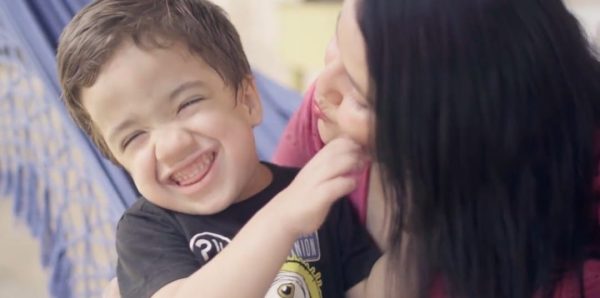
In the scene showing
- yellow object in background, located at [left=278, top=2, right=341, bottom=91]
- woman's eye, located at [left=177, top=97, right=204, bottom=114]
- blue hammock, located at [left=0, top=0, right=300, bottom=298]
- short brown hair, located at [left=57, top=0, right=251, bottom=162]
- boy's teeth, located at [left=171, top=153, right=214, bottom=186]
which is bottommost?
yellow object in background, located at [left=278, top=2, right=341, bottom=91]

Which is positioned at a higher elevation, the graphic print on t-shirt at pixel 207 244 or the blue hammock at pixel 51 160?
the graphic print on t-shirt at pixel 207 244

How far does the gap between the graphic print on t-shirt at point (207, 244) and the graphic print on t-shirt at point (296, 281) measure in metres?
0.06

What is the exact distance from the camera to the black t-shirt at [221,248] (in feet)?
2.28

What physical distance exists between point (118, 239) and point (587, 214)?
424 millimetres

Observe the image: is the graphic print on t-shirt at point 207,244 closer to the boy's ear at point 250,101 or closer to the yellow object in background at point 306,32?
the boy's ear at point 250,101

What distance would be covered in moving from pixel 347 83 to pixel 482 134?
11 cm

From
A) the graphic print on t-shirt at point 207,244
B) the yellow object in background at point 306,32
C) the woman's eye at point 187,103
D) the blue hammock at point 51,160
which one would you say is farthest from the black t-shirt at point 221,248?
the yellow object in background at point 306,32

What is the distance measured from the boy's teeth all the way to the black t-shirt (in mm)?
44

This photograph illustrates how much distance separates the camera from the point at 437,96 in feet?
1.83

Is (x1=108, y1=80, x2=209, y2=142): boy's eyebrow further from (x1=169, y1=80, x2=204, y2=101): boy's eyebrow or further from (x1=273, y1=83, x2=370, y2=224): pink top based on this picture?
(x1=273, y1=83, x2=370, y2=224): pink top

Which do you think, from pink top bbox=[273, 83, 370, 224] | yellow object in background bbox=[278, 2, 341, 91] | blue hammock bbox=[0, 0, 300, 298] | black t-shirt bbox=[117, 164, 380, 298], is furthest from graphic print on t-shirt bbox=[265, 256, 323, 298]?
yellow object in background bbox=[278, 2, 341, 91]

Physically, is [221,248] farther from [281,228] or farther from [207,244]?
[281,228]

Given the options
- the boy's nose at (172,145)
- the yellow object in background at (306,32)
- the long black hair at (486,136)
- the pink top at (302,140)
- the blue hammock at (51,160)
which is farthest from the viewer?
the yellow object in background at (306,32)

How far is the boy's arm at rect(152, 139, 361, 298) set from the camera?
1.98 ft
